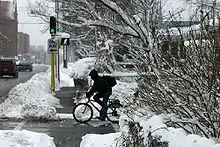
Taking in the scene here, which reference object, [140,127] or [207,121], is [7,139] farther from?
[207,121]

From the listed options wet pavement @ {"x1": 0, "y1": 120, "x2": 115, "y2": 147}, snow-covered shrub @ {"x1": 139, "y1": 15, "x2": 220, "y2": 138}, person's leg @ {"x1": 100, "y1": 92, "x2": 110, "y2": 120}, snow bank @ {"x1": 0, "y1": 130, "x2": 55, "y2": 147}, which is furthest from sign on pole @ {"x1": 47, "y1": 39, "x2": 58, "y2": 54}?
snow-covered shrub @ {"x1": 139, "y1": 15, "x2": 220, "y2": 138}

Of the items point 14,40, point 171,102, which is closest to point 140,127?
point 171,102

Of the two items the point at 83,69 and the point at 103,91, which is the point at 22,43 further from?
the point at 103,91

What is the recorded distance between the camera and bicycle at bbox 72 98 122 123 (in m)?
14.8

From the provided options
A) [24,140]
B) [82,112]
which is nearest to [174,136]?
[24,140]

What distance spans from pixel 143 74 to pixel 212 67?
3.67 metres

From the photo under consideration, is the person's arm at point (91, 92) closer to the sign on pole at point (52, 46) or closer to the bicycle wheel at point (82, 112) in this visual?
the bicycle wheel at point (82, 112)

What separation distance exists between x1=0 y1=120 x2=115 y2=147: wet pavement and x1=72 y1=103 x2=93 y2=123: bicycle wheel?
0.18m

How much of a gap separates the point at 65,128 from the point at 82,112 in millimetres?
1621

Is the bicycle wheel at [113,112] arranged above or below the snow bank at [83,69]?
below

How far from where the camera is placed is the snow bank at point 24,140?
999 cm

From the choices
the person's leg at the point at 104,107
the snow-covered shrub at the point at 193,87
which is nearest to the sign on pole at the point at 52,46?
the person's leg at the point at 104,107

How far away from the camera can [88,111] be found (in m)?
15.2

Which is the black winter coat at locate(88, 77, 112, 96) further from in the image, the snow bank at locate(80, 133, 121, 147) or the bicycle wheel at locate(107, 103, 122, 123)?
the snow bank at locate(80, 133, 121, 147)
